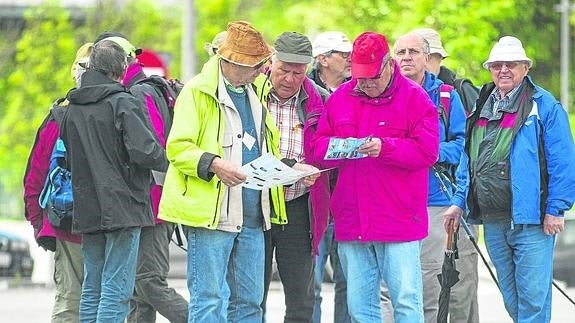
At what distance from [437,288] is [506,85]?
1.49 meters

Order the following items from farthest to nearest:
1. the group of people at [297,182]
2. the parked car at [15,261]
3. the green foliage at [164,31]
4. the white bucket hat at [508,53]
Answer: the green foliage at [164,31] < the parked car at [15,261] < the white bucket hat at [508,53] < the group of people at [297,182]

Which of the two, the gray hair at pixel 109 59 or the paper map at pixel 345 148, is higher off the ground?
the gray hair at pixel 109 59

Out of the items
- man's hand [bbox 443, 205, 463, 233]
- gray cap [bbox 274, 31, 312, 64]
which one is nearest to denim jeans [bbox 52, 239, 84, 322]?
gray cap [bbox 274, 31, 312, 64]

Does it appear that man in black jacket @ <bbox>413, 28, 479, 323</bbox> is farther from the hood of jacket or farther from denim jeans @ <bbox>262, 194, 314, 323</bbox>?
the hood of jacket

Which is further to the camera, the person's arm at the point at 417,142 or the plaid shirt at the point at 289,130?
the plaid shirt at the point at 289,130

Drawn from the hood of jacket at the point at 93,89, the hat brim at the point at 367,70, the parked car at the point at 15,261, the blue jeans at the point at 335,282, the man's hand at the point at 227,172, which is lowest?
the parked car at the point at 15,261

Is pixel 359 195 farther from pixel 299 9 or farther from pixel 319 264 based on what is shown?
pixel 299 9

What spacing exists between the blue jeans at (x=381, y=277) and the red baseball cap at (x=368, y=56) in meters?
1.02

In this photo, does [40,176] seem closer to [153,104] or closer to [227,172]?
[153,104]

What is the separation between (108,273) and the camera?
907 cm

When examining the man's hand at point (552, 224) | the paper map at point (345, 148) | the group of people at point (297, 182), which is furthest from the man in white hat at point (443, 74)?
the paper map at point (345, 148)

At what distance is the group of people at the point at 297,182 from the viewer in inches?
338

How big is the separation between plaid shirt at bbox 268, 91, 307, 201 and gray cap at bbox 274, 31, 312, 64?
33 centimetres

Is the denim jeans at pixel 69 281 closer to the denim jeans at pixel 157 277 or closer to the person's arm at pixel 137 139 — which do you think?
the denim jeans at pixel 157 277
